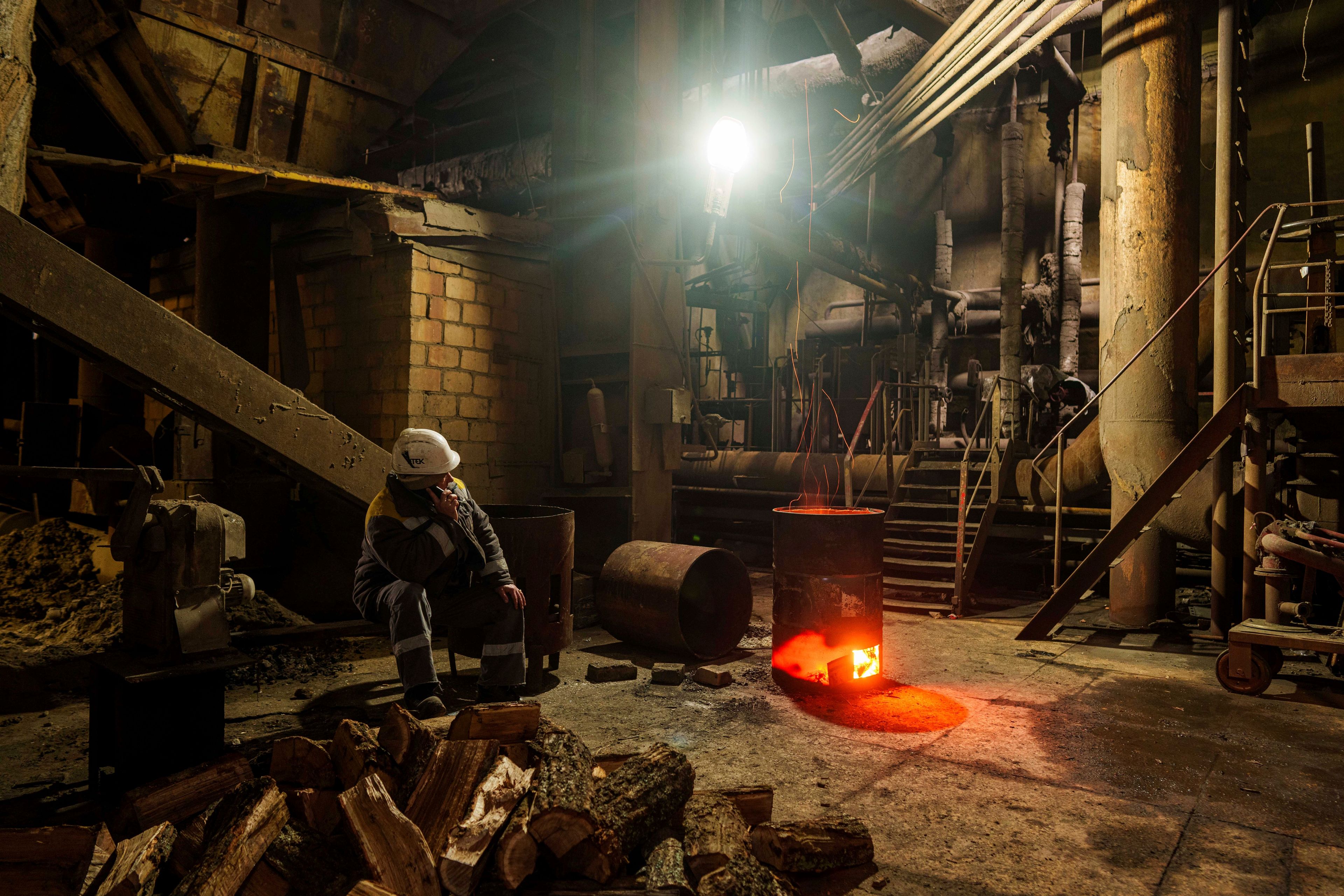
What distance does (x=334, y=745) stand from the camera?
304cm

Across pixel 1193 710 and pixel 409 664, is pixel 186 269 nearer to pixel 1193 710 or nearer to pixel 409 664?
pixel 409 664

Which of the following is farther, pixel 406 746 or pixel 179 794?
pixel 406 746

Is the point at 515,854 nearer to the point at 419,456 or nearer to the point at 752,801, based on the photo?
the point at 752,801

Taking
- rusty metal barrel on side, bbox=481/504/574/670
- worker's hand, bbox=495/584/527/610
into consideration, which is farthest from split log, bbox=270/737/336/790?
rusty metal barrel on side, bbox=481/504/574/670

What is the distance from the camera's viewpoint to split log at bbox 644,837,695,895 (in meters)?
2.42

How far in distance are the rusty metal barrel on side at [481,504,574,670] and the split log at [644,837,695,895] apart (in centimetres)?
243

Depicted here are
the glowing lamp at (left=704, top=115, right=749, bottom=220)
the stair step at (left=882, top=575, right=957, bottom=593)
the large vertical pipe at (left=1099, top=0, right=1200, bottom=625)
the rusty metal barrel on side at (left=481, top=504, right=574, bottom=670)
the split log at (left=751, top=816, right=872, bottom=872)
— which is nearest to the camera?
the split log at (left=751, top=816, right=872, bottom=872)

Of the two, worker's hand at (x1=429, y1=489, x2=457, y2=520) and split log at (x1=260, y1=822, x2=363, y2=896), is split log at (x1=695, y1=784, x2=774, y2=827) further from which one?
worker's hand at (x1=429, y1=489, x2=457, y2=520)

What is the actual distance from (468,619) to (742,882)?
2498mm

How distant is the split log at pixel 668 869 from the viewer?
2.42 metres

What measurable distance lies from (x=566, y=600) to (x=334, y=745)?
7.43 feet

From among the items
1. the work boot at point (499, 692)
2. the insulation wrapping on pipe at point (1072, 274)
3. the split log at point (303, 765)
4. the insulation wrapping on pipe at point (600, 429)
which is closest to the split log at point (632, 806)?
the split log at point (303, 765)

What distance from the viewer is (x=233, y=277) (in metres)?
7.41

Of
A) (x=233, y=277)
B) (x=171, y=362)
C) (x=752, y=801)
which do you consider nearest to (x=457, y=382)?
(x=233, y=277)
